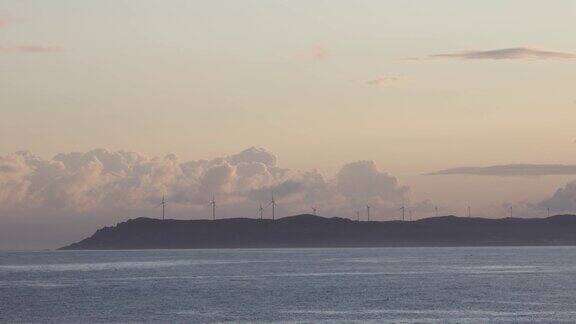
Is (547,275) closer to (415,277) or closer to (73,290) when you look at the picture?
(415,277)

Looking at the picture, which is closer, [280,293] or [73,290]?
[280,293]

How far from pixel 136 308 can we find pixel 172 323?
19539mm

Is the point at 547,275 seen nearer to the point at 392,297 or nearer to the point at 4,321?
the point at 392,297

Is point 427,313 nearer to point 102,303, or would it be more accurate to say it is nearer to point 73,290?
point 102,303

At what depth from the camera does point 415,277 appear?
196375 millimetres

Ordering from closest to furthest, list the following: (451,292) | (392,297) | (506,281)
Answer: (392,297)
(451,292)
(506,281)

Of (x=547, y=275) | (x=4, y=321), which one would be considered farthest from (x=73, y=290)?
(x=547, y=275)

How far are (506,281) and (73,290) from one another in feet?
240

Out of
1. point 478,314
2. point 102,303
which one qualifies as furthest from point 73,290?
point 478,314

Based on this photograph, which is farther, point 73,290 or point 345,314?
point 73,290

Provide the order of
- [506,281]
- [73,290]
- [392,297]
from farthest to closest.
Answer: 1. [506,281]
2. [73,290]
3. [392,297]

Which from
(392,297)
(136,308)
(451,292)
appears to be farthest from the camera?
(451,292)

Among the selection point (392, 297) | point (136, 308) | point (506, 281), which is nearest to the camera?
point (136, 308)

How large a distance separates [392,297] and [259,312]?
28.7 m
